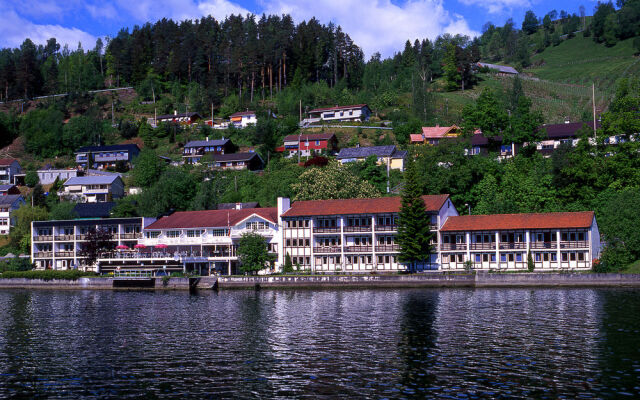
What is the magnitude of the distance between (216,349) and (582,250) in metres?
50.6

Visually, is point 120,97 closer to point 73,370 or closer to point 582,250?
point 582,250

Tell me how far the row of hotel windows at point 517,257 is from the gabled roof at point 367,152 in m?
41.3

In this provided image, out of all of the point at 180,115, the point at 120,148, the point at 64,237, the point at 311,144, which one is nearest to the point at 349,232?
the point at 64,237

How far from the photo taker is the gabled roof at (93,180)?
12775cm

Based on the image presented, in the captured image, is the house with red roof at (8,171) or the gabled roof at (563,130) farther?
the house with red roof at (8,171)

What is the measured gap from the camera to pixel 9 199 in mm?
119500

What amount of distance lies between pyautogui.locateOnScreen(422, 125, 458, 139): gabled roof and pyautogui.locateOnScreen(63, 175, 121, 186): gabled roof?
2521 inches

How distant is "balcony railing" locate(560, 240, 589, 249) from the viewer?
72938 millimetres

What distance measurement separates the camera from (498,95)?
150875mm

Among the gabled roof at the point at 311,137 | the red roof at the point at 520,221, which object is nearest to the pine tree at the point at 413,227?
the red roof at the point at 520,221

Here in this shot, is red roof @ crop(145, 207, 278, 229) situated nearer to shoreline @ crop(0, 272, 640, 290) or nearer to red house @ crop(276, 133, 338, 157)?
shoreline @ crop(0, 272, 640, 290)

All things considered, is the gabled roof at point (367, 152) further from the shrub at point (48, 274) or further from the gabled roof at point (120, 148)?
the shrub at point (48, 274)

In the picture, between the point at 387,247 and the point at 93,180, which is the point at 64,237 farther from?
the point at 387,247

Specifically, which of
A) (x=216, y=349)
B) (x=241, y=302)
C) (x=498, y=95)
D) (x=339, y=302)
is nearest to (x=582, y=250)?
(x=339, y=302)
